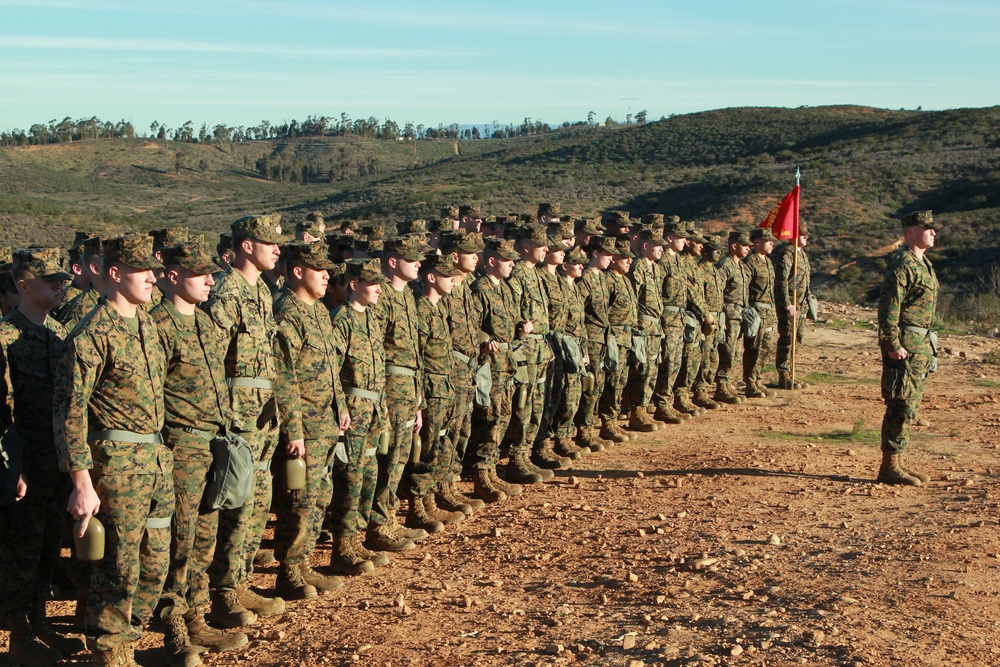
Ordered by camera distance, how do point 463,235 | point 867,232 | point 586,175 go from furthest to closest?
point 586,175, point 867,232, point 463,235

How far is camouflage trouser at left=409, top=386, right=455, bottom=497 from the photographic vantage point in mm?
8953

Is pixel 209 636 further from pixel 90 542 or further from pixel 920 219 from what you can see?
pixel 920 219

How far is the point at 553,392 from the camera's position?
1147 centimetres

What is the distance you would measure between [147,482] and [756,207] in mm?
39739

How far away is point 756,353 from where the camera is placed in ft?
50.0

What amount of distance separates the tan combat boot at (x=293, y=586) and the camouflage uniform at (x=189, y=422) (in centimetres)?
105

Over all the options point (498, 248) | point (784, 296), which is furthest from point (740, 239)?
point (498, 248)

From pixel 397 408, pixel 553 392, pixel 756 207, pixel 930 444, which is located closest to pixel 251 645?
pixel 397 408

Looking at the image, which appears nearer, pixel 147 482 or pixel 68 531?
pixel 147 482

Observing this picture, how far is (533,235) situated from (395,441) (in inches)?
132

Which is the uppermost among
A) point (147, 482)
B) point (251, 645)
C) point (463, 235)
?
point (463, 235)

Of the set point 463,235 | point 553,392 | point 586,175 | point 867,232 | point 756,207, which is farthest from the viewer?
point 586,175

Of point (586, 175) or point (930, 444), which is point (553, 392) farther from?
point (586, 175)

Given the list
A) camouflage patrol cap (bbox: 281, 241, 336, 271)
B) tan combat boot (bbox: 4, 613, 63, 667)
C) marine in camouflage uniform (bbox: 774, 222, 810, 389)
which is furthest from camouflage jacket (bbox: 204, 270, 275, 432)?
marine in camouflage uniform (bbox: 774, 222, 810, 389)
